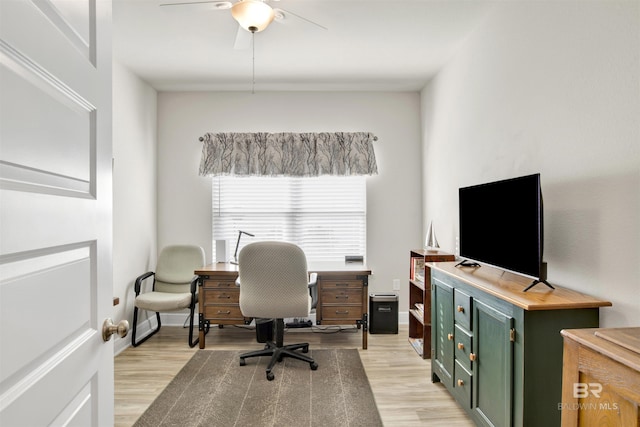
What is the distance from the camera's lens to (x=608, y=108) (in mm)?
1663

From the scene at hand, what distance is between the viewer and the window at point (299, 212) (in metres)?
4.36

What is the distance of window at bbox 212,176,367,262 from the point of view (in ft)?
14.3

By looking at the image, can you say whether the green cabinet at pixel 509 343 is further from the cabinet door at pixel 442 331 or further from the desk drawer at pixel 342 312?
the desk drawer at pixel 342 312

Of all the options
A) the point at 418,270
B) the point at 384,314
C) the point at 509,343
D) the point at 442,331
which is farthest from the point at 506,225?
the point at 384,314

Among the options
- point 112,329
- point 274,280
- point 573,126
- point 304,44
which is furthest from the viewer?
point 304,44

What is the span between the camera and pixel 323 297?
3701mm

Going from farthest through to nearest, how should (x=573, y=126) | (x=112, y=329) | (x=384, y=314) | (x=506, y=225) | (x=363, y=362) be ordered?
1. (x=384, y=314)
2. (x=363, y=362)
3. (x=506, y=225)
4. (x=573, y=126)
5. (x=112, y=329)

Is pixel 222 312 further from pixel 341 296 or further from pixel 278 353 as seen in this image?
pixel 341 296

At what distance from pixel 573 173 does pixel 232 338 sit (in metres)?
3.28

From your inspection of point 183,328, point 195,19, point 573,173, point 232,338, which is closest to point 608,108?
point 573,173

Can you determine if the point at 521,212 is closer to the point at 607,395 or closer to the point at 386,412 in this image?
the point at 607,395

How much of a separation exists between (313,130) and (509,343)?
3143 millimetres

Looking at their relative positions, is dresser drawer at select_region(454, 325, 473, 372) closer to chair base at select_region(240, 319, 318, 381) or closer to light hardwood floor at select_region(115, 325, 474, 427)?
light hardwood floor at select_region(115, 325, 474, 427)

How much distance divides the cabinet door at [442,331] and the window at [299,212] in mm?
1690
